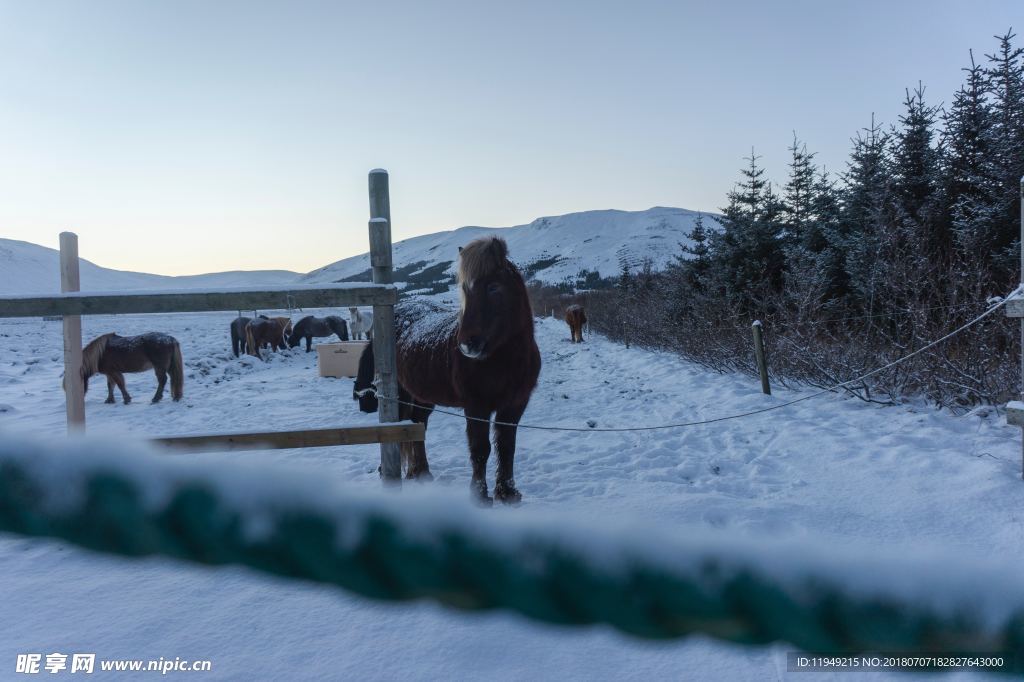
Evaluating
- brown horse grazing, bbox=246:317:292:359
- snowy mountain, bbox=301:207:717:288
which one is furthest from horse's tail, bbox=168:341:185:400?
snowy mountain, bbox=301:207:717:288

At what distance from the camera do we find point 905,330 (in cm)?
796

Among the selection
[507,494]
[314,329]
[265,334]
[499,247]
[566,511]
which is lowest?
[507,494]

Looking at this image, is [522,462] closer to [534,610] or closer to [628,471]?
[628,471]

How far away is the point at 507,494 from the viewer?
419 centimetres

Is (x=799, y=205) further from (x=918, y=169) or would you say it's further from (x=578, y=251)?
(x=578, y=251)

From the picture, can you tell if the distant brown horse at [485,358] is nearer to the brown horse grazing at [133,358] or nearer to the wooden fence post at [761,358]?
the wooden fence post at [761,358]

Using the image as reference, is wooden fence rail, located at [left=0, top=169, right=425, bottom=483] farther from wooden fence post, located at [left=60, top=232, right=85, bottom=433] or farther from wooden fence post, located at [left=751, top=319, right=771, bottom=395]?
wooden fence post, located at [left=751, top=319, right=771, bottom=395]

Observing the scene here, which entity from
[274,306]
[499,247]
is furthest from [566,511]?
[274,306]

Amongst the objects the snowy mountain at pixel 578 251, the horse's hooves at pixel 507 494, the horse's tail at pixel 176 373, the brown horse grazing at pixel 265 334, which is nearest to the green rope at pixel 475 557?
the horse's hooves at pixel 507 494

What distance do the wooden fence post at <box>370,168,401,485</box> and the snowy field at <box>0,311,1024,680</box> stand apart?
792 millimetres

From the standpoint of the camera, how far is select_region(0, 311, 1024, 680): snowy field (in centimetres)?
228

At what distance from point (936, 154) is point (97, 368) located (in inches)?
635

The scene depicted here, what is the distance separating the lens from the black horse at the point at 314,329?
749 inches

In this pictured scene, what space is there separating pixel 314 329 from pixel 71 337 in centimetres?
1613
